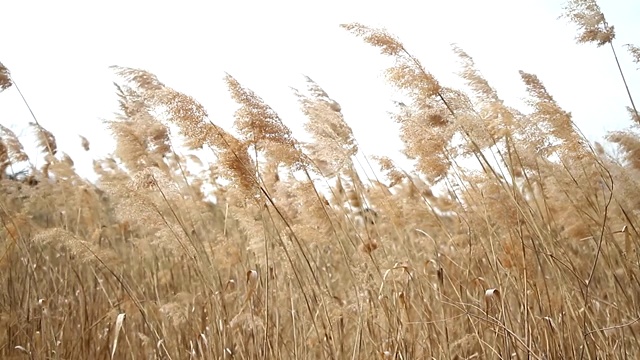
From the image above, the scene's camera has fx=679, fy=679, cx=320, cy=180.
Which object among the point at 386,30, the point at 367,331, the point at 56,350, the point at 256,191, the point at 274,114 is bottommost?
the point at 367,331

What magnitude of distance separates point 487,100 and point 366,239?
0.92 metres

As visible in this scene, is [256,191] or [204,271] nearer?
[256,191]

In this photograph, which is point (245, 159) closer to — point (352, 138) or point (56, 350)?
point (352, 138)

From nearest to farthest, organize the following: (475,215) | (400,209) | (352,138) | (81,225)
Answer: (475,215) < (352,138) < (400,209) < (81,225)

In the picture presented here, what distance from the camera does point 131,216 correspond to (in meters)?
3.02

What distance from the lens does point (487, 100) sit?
332cm

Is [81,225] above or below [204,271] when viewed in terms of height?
above

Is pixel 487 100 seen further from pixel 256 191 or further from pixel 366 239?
pixel 256 191

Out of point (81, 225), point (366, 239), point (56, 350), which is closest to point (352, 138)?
point (366, 239)

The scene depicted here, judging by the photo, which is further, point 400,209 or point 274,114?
point 400,209

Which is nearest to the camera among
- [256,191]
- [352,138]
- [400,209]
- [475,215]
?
[256,191]

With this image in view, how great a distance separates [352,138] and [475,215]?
0.80 metres

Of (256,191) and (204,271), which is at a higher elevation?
(256,191)

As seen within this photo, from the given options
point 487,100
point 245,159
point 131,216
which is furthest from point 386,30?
point 131,216
